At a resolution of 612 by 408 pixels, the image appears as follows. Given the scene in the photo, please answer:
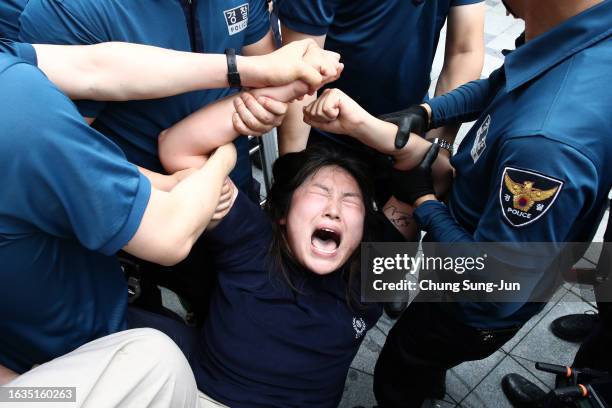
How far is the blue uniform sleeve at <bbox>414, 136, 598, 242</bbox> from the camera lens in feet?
3.58

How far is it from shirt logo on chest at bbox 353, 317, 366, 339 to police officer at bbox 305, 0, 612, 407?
221 millimetres

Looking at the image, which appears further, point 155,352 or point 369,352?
point 369,352

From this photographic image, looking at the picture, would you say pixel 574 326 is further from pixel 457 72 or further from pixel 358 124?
pixel 358 124

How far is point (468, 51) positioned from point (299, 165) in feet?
3.27

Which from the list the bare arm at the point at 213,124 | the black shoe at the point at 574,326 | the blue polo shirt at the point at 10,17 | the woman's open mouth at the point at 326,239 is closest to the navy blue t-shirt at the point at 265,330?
the woman's open mouth at the point at 326,239

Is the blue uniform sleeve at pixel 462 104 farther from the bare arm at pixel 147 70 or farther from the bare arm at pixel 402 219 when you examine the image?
the bare arm at pixel 147 70

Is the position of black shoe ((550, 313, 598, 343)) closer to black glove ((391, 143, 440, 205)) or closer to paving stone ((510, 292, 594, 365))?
paving stone ((510, 292, 594, 365))

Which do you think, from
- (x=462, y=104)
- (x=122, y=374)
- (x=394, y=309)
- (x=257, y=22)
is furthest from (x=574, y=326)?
(x=122, y=374)

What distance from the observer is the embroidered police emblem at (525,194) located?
1.11 meters

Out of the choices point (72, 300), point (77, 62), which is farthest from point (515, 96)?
point (72, 300)

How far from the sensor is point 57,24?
1299mm

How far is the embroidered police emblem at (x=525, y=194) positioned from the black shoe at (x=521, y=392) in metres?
1.51

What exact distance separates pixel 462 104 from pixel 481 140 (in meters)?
0.53

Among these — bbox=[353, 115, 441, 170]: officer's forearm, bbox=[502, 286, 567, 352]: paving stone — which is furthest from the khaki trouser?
bbox=[502, 286, 567, 352]: paving stone
